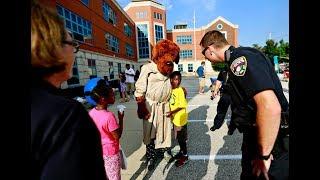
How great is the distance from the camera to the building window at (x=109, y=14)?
79.3 ft

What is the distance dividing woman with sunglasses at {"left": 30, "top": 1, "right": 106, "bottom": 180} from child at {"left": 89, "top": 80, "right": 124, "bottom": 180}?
1731 mm

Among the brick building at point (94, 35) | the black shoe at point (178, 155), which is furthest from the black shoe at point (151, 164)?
the brick building at point (94, 35)

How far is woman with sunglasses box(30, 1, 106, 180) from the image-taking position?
789 mm

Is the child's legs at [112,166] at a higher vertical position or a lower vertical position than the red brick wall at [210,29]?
lower

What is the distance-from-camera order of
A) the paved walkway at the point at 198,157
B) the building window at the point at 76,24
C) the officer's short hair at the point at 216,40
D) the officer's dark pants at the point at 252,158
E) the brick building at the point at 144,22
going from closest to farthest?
the officer's dark pants at the point at 252,158, the officer's short hair at the point at 216,40, the paved walkway at the point at 198,157, the building window at the point at 76,24, the brick building at the point at 144,22

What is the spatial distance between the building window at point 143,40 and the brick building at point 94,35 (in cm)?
1627

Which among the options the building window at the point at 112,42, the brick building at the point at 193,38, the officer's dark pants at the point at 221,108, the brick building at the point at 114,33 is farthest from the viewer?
the brick building at the point at 193,38

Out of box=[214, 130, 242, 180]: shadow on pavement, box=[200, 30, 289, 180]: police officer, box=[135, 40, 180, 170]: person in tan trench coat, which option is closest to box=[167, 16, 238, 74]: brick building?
box=[214, 130, 242, 180]: shadow on pavement

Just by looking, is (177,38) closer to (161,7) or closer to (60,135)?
(161,7)

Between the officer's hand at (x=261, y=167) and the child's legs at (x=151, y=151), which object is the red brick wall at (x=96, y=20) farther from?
the officer's hand at (x=261, y=167)

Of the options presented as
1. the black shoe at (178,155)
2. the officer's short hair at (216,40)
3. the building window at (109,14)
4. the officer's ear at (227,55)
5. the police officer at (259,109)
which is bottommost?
the black shoe at (178,155)

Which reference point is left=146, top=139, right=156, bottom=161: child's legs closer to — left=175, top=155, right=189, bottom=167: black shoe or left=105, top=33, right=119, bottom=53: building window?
left=175, top=155, right=189, bottom=167: black shoe
